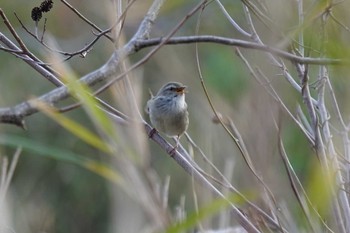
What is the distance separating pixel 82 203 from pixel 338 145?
590 centimetres

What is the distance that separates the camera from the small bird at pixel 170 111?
14.6ft

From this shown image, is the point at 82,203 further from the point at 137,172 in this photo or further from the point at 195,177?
the point at 137,172

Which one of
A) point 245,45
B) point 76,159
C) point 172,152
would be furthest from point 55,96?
point 172,152

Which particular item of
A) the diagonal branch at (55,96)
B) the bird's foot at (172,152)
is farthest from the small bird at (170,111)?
the diagonal branch at (55,96)

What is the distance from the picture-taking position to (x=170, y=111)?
457cm

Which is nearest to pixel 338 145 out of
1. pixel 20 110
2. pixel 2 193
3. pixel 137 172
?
pixel 2 193

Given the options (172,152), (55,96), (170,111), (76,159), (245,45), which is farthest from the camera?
(170,111)

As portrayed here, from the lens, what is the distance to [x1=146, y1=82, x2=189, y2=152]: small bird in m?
4.45

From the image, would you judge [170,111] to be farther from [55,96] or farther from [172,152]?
[55,96]

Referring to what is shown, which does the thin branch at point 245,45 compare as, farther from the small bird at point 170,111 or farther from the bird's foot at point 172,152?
the small bird at point 170,111

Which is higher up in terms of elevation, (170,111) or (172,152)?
Result: (170,111)

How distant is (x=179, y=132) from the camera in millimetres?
4406

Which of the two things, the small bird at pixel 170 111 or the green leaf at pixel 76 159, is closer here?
the green leaf at pixel 76 159

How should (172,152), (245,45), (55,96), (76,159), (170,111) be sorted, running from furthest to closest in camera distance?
(170,111) → (172,152) → (76,159) → (55,96) → (245,45)
